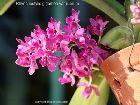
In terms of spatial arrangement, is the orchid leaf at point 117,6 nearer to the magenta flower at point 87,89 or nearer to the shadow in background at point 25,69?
the shadow in background at point 25,69

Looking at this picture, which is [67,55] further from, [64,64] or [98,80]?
[98,80]

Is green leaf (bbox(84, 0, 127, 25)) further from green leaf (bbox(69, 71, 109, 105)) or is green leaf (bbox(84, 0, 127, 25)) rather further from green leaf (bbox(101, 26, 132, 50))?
green leaf (bbox(69, 71, 109, 105))

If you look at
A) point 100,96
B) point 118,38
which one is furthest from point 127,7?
point 100,96

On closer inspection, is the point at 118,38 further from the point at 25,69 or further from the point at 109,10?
the point at 25,69

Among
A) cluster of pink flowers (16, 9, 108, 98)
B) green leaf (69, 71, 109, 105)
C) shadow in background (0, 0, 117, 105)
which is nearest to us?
cluster of pink flowers (16, 9, 108, 98)

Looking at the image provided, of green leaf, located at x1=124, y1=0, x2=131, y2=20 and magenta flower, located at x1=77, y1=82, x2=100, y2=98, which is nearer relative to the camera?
magenta flower, located at x1=77, y1=82, x2=100, y2=98

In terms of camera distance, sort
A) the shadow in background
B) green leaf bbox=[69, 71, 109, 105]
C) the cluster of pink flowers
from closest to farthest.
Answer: the cluster of pink flowers → green leaf bbox=[69, 71, 109, 105] → the shadow in background

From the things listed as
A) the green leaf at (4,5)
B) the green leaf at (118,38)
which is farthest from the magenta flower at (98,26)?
the green leaf at (4,5)

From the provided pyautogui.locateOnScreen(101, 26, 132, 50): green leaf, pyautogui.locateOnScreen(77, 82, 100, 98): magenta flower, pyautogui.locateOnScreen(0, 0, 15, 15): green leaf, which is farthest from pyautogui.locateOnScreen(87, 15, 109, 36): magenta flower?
pyautogui.locateOnScreen(0, 0, 15, 15): green leaf
